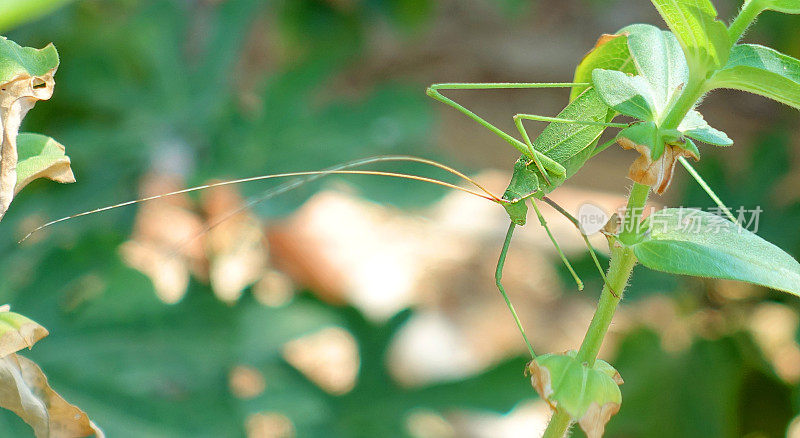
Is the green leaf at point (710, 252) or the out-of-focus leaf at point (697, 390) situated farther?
the out-of-focus leaf at point (697, 390)

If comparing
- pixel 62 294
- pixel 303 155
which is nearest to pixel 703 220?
pixel 62 294

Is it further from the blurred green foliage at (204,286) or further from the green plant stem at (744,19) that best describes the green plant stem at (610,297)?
the blurred green foliage at (204,286)

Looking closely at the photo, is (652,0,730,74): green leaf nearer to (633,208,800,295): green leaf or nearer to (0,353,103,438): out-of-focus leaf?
(633,208,800,295): green leaf

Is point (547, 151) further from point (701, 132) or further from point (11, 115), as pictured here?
point (11, 115)

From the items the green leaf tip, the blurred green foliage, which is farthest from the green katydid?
the blurred green foliage

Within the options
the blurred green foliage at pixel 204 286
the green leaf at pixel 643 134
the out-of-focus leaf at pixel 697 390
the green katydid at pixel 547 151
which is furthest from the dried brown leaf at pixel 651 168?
the out-of-focus leaf at pixel 697 390

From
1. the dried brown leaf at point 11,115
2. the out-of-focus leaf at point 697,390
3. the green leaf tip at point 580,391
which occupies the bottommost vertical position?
the out-of-focus leaf at point 697,390

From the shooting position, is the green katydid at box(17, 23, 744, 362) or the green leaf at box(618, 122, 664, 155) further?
the green katydid at box(17, 23, 744, 362)
